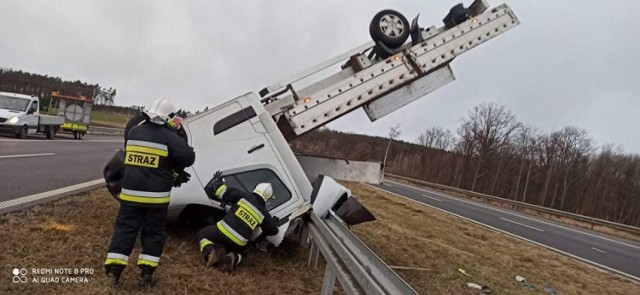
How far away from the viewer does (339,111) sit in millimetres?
5934

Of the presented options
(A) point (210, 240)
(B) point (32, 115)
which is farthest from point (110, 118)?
(A) point (210, 240)

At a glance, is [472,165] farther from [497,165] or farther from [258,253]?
[258,253]

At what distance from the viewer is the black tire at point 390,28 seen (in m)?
6.22

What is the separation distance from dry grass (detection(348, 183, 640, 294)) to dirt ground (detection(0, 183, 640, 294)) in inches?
0.7

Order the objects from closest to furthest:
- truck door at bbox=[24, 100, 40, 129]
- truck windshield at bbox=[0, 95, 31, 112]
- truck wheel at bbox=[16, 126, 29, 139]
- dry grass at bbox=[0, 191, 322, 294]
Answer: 1. dry grass at bbox=[0, 191, 322, 294]
2. truck wheel at bbox=[16, 126, 29, 139]
3. truck windshield at bbox=[0, 95, 31, 112]
4. truck door at bbox=[24, 100, 40, 129]

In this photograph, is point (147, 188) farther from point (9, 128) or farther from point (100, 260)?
point (9, 128)

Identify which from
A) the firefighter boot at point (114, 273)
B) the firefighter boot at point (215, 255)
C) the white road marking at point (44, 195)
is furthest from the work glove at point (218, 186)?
the white road marking at point (44, 195)

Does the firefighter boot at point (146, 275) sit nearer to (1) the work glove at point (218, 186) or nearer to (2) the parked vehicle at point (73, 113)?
(1) the work glove at point (218, 186)

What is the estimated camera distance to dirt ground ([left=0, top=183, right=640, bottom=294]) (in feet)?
11.8

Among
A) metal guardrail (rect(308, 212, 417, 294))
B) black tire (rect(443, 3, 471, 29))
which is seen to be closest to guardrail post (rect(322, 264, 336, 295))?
metal guardrail (rect(308, 212, 417, 294))

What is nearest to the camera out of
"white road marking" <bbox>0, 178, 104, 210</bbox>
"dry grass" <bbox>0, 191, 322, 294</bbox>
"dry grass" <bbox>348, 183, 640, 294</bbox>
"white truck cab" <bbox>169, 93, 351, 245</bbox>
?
"dry grass" <bbox>0, 191, 322, 294</bbox>

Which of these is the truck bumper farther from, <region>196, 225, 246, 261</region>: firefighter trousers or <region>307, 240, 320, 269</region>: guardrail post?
<region>307, 240, 320, 269</region>: guardrail post

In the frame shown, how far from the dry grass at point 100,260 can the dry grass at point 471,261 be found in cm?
183

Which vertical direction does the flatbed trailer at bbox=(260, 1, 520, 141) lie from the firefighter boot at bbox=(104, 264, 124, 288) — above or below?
above
